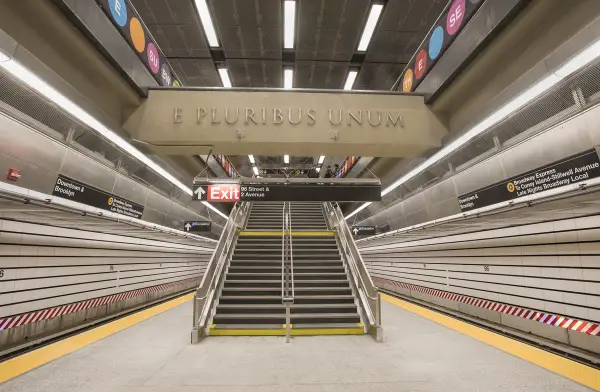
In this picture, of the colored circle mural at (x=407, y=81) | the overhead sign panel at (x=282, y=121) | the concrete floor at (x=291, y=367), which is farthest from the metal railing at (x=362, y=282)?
the colored circle mural at (x=407, y=81)

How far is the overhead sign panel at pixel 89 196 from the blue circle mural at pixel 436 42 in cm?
578

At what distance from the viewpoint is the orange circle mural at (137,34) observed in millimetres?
3930

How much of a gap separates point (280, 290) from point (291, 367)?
2.91 meters

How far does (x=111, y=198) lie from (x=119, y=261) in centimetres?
424

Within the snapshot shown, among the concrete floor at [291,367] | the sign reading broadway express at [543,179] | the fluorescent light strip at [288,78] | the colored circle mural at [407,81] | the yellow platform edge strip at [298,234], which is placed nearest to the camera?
the sign reading broadway express at [543,179]

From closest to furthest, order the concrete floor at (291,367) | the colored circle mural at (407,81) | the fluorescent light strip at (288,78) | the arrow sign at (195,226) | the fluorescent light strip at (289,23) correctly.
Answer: the concrete floor at (291,367), the colored circle mural at (407,81), the fluorescent light strip at (289,23), the fluorescent light strip at (288,78), the arrow sign at (195,226)

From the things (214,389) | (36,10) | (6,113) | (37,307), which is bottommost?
(214,389)

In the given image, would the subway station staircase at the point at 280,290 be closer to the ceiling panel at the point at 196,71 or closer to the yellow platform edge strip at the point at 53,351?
the yellow platform edge strip at the point at 53,351

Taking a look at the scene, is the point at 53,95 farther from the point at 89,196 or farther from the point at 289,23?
the point at 289,23

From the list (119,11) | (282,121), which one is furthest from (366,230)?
(119,11)

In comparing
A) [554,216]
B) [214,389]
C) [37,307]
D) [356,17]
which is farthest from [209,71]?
[554,216]

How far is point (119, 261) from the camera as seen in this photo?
9438 mm

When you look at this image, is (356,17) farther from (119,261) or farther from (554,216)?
(119,261)

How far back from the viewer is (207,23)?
6637mm
